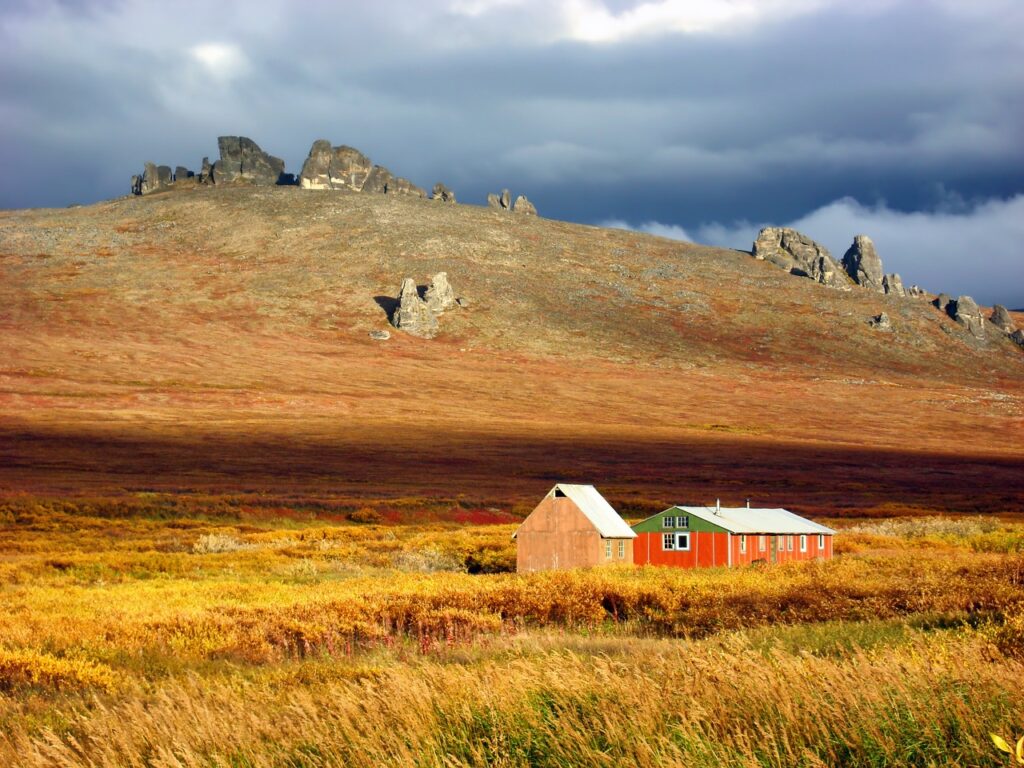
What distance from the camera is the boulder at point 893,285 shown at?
582 ft

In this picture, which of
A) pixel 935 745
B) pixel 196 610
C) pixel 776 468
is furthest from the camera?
pixel 776 468

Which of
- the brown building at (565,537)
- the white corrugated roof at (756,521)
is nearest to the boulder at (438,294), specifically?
the white corrugated roof at (756,521)

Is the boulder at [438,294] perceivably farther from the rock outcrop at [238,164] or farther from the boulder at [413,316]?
the rock outcrop at [238,164]

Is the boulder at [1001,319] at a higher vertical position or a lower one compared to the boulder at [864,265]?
lower

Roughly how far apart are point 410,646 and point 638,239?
165m

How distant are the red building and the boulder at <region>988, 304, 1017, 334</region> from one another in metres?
146

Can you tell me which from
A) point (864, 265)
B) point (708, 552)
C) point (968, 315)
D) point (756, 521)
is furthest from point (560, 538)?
point (864, 265)

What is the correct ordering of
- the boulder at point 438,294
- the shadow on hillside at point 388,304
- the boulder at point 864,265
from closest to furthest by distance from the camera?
1. the shadow on hillside at point 388,304
2. the boulder at point 438,294
3. the boulder at point 864,265

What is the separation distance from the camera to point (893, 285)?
178 m

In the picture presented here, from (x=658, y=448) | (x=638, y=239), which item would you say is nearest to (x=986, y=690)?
(x=658, y=448)

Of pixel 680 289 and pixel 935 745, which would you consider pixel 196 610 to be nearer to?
pixel 935 745

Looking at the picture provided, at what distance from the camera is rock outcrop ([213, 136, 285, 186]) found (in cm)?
19575

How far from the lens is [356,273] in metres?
144

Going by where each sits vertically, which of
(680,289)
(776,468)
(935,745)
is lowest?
(776,468)
